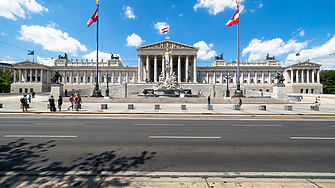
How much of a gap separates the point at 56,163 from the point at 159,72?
287 ft

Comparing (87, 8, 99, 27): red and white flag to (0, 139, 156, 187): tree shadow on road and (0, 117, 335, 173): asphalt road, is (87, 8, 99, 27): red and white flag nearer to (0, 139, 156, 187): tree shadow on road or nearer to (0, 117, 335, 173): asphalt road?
(0, 117, 335, 173): asphalt road

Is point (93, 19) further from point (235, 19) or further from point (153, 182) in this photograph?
point (153, 182)

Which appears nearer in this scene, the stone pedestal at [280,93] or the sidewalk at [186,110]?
the sidewalk at [186,110]

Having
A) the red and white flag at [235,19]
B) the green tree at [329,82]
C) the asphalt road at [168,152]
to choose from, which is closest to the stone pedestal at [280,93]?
the red and white flag at [235,19]

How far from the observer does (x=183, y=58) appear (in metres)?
86.6

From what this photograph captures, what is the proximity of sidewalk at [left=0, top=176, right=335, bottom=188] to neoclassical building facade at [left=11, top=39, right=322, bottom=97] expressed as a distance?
7231 cm

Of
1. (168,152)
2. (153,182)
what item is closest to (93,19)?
(168,152)

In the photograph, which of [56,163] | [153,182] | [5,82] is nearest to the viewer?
[153,182]

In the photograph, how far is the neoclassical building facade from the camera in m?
79.2

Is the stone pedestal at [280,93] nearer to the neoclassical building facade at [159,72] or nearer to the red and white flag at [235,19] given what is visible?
the red and white flag at [235,19]

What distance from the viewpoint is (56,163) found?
470cm

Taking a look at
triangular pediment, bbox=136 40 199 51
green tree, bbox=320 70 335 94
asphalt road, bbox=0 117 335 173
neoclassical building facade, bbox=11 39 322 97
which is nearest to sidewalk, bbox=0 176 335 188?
asphalt road, bbox=0 117 335 173

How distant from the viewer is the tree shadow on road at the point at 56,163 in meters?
3.69

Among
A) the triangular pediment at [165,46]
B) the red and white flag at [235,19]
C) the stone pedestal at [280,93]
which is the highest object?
the triangular pediment at [165,46]
